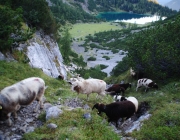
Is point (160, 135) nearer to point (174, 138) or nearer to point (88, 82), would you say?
point (174, 138)

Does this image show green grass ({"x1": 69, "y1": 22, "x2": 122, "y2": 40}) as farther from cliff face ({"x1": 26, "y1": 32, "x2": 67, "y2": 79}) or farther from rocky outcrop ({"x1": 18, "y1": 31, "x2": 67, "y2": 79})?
rocky outcrop ({"x1": 18, "y1": 31, "x2": 67, "y2": 79})

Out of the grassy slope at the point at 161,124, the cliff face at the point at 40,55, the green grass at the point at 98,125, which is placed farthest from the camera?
the cliff face at the point at 40,55

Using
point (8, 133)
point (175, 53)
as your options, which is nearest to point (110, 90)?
point (175, 53)

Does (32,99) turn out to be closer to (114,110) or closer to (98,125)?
(98,125)

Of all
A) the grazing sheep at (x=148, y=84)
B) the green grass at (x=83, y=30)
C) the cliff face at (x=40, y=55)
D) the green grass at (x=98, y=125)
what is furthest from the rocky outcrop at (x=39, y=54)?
the green grass at (x=83, y=30)

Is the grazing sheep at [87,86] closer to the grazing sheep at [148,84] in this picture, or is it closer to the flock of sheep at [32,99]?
the flock of sheep at [32,99]

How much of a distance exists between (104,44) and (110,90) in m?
124

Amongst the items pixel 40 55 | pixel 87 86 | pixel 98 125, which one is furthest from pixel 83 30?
pixel 98 125

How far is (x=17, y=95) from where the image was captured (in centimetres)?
955

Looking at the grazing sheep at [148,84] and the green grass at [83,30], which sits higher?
the grazing sheep at [148,84]

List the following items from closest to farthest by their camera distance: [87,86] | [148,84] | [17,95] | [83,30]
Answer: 1. [17,95]
2. [87,86]
3. [148,84]
4. [83,30]

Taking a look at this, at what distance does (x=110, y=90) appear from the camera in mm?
→ 22109

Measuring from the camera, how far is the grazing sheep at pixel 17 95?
9156 millimetres

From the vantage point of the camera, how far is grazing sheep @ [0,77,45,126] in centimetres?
916
